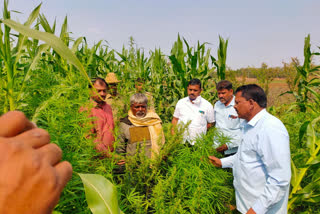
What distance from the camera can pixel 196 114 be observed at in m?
3.61

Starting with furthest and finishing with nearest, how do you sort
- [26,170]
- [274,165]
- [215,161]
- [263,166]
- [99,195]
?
1. [215,161]
2. [263,166]
3. [274,165]
4. [99,195]
5. [26,170]

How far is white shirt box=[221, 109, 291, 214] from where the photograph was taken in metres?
1.68

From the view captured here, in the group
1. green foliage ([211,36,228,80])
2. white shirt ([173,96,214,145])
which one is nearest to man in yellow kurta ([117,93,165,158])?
white shirt ([173,96,214,145])

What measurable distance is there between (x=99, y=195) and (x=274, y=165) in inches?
59.2

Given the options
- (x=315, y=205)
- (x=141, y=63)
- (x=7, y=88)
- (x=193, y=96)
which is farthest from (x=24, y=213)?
(x=141, y=63)

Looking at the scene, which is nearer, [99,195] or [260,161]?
[99,195]

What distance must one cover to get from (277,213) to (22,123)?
2.21 meters

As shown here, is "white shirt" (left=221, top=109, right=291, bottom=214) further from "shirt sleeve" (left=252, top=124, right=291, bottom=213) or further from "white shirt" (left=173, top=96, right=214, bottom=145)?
"white shirt" (left=173, top=96, right=214, bottom=145)

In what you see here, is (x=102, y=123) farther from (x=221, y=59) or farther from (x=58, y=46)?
(x=221, y=59)

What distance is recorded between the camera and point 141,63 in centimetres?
567

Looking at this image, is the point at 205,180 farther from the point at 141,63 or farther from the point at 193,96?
the point at 141,63

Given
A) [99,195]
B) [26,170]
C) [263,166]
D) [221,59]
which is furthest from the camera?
[221,59]

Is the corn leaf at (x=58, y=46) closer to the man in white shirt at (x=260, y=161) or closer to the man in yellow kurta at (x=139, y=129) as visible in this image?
the man in white shirt at (x=260, y=161)

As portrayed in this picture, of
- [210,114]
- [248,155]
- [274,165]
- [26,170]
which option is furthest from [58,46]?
[210,114]
